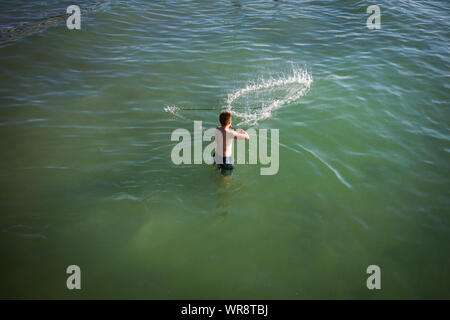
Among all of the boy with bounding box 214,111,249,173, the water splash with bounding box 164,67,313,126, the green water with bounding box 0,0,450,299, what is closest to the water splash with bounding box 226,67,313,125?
the water splash with bounding box 164,67,313,126

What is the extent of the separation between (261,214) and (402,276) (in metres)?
2.47

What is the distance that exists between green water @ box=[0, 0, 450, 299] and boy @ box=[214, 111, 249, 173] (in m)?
0.39

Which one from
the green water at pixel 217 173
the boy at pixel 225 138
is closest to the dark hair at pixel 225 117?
the boy at pixel 225 138

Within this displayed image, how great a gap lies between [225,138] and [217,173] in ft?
2.81

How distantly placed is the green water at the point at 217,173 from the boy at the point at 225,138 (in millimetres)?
391

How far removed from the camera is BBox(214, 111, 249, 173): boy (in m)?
6.20

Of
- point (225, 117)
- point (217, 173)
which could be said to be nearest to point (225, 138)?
point (225, 117)

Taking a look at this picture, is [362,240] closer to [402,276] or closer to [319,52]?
[402,276]

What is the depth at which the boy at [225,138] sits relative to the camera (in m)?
6.20

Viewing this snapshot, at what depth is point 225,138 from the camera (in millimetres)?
6250

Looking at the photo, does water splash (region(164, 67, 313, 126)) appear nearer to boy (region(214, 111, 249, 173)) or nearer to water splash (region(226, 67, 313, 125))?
water splash (region(226, 67, 313, 125))

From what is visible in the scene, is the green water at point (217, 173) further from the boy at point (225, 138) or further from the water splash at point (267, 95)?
the boy at point (225, 138)
